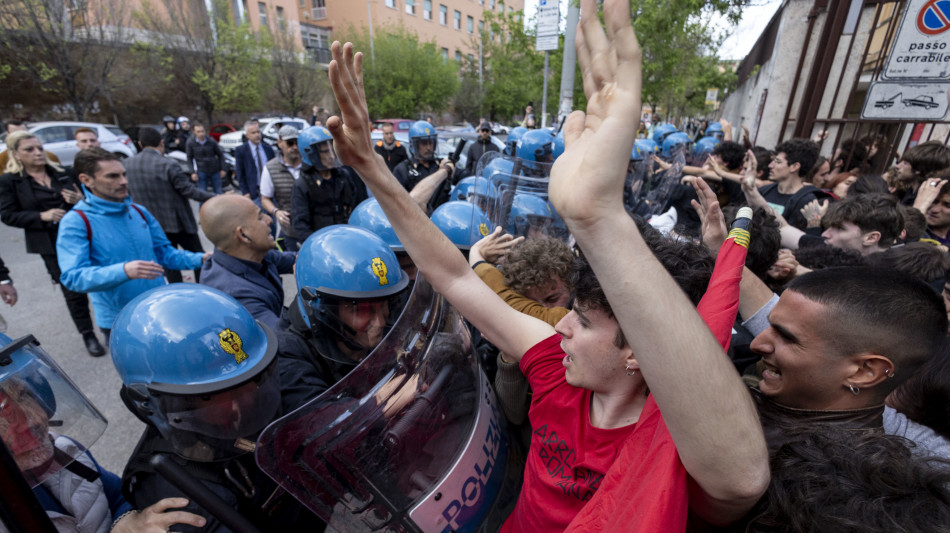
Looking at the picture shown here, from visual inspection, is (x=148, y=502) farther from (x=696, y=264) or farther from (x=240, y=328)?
(x=696, y=264)

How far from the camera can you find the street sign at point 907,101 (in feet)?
12.2

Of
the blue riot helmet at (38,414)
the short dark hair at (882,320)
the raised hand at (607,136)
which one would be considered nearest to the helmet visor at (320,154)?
the blue riot helmet at (38,414)

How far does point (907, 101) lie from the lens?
3.85 m

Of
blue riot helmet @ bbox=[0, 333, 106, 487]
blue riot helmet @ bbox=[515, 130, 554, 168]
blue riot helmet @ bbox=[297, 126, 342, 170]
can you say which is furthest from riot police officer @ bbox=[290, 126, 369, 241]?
blue riot helmet @ bbox=[0, 333, 106, 487]

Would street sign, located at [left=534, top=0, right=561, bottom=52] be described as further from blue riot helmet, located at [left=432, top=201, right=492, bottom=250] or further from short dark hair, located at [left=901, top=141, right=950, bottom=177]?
blue riot helmet, located at [left=432, top=201, right=492, bottom=250]

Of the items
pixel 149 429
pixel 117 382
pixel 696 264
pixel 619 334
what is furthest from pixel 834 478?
pixel 117 382

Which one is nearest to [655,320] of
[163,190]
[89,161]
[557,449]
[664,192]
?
[557,449]

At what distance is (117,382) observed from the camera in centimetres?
385

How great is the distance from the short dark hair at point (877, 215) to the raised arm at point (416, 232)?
2.48 meters

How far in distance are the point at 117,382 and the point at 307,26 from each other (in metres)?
39.6

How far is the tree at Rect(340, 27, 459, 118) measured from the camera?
27969 mm

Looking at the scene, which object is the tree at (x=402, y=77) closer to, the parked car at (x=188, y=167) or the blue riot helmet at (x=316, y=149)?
the parked car at (x=188, y=167)

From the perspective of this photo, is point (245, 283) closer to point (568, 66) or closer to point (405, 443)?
point (405, 443)

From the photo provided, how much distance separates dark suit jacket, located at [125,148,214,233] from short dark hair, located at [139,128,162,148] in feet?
1.33
